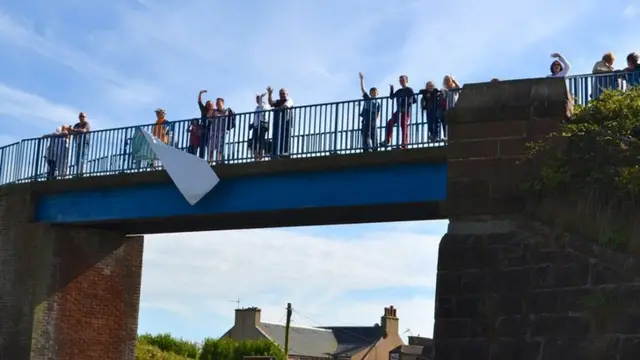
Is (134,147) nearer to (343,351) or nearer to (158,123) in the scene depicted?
(158,123)

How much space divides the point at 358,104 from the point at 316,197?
194 centimetres

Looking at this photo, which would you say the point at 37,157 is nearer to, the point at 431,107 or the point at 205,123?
the point at 205,123

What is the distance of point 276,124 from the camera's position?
18.2 m

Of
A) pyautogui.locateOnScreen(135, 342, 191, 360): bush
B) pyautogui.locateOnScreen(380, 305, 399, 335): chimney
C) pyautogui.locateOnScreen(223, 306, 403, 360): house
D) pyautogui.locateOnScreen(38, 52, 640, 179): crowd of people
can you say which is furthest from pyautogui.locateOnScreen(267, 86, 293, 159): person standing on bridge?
pyautogui.locateOnScreen(380, 305, 399, 335): chimney

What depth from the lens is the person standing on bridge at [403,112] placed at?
16.6 m

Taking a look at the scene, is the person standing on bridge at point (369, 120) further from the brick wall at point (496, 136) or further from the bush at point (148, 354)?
the bush at point (148, 354)

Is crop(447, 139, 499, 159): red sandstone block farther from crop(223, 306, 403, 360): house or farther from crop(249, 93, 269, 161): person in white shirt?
crop(223, 306, 403, 360): house

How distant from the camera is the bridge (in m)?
9.97

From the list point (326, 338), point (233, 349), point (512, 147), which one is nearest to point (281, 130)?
point (512, 147)

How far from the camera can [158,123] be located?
20.1 meters

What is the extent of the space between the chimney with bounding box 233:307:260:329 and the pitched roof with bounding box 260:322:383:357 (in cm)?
53

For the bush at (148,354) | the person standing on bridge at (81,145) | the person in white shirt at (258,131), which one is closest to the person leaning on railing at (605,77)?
the person in white shirt at (258,131)

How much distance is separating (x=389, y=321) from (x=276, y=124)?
151 ft

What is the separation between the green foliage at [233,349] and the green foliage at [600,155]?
116ft
